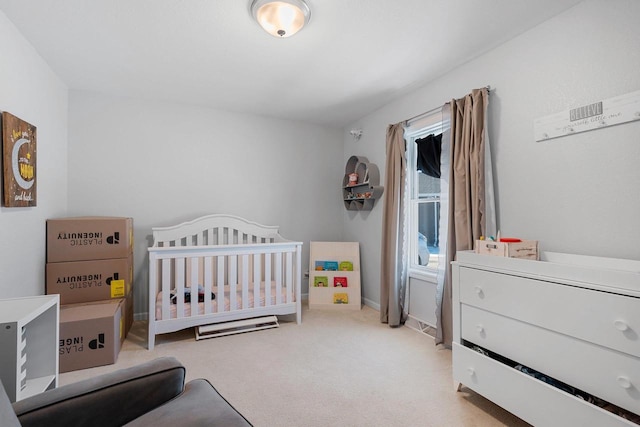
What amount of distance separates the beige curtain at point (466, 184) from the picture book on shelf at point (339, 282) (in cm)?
127

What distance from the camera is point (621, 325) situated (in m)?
1.21

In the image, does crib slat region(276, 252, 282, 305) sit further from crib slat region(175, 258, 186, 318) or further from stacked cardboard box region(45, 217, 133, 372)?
stacked cardboard box region(45, 217, 133, 372)

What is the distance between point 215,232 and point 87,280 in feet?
4.05

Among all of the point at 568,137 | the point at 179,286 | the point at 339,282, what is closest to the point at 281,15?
the point at 568,137

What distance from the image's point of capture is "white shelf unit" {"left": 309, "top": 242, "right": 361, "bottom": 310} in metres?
3.53

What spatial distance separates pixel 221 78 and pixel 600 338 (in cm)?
301

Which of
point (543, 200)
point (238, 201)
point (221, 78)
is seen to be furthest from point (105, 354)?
point (543, 200)

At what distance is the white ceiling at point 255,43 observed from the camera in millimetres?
1788

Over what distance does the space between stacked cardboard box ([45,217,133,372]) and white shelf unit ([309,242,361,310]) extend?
1855mm

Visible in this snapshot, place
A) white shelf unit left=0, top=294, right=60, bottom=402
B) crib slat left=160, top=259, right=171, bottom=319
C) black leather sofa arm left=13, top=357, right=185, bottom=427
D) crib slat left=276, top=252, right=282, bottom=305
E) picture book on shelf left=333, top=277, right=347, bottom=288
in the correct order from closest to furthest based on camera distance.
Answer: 1. black leather sofa arm left=13, top=357, right=185, bottom=427
2. white shelf unit left=0, top=294, right=60, bottom=402
3. crib slat left=160, top=259, right=171, bottom=319
4. crib slat left=276, top=252, right=282, bottom=305
5. picture book on shelf left=333, top=277, right=347, bottom=288

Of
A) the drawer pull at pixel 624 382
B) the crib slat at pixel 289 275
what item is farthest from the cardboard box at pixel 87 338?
the drawer pull at pixel 624 382

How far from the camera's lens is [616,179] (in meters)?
1.61

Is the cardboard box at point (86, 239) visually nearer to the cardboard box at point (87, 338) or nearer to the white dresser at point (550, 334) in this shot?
the cardboard box at point (87, 338)

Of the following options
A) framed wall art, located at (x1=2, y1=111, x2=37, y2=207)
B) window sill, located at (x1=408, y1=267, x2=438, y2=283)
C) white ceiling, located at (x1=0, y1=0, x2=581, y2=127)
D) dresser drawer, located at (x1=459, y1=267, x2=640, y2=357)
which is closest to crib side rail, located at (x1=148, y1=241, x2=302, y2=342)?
framed wall art, located at (x1=2, y1=111, x2=37, y2=207)
